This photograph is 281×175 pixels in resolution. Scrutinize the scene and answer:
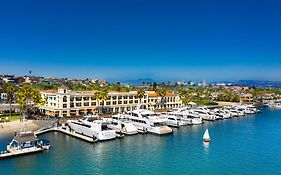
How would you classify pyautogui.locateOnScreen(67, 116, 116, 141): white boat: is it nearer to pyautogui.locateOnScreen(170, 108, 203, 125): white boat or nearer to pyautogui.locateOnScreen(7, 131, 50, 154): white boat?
pyautogui.locateOnScreen(7, 131, 50, 154): white boat

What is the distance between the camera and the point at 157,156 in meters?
46.0

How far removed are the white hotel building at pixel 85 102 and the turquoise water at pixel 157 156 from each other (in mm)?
23453

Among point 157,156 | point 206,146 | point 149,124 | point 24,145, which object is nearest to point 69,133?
point 24,145

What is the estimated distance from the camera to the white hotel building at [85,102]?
82.4 meters

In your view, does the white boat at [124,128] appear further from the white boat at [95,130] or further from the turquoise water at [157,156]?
the white boat at [95,130]

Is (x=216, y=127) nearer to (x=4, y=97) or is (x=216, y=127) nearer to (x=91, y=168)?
(x=91, y=168)

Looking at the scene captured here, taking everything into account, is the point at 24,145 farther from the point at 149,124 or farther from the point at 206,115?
the point at 206,115

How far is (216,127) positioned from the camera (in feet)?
244

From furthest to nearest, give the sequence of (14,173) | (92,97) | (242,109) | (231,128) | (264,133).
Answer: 1. (242,109)
2. (92,97)
3. (231,128)
4. (264,133)
5. (14,173)

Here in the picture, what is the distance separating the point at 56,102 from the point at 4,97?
53.8m

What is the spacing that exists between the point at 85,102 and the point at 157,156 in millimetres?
45364

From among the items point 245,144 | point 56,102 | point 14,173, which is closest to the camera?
point 14,173

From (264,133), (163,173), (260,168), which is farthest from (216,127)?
(163,173)

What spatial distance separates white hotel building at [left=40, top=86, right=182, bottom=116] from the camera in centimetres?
8238
